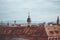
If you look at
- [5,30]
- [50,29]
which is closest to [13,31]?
[5,30]

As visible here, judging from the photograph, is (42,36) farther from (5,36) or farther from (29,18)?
(29,18)

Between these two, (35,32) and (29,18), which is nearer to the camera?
(35,32)

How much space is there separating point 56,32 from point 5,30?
317 inches

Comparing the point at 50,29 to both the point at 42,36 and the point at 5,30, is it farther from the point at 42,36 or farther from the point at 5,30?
the point at 5,30

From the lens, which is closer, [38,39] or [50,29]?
[38,39]

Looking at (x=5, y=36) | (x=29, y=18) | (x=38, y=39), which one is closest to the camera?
(x=38, y=39)

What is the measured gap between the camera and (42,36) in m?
23.0

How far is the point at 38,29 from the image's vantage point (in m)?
24.0

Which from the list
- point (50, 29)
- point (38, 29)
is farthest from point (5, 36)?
point (50, 29)

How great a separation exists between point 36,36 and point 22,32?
234cm

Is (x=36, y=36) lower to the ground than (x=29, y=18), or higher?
lower

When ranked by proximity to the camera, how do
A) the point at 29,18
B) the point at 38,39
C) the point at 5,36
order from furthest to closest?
the point at 29,18
the point at 5,36
the point at 38,39

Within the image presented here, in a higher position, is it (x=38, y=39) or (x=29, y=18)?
(x=29, y=18)

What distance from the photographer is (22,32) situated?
79.3 ft
